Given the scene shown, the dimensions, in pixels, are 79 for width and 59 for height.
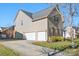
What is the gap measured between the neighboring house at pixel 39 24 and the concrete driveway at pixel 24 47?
0.35 ft

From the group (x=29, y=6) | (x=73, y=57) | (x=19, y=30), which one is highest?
(x=29, y=6)

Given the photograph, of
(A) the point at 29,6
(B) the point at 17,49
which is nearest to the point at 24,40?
(B) the point at 17,49

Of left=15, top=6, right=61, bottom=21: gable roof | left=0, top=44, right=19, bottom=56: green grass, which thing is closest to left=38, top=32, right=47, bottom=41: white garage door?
left=15, top=6, right=61, bottom=21: gable roof

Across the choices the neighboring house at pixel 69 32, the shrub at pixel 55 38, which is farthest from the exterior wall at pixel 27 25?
the neighboring house at pixel 69 32

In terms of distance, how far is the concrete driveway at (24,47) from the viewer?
5859 millimetres

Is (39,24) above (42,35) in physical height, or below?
above

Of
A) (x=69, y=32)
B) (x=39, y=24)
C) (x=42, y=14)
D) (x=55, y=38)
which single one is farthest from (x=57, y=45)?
(x=42, y=14)

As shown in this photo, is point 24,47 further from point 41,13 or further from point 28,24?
point 41,13

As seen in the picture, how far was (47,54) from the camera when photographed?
19.2ft

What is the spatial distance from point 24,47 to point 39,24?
46 cm

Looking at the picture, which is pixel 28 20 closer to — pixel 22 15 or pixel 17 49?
pixel 22 15

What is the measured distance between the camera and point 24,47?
589 centimetres

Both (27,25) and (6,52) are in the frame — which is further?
(27,25)

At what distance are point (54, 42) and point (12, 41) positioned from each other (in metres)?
0.70
